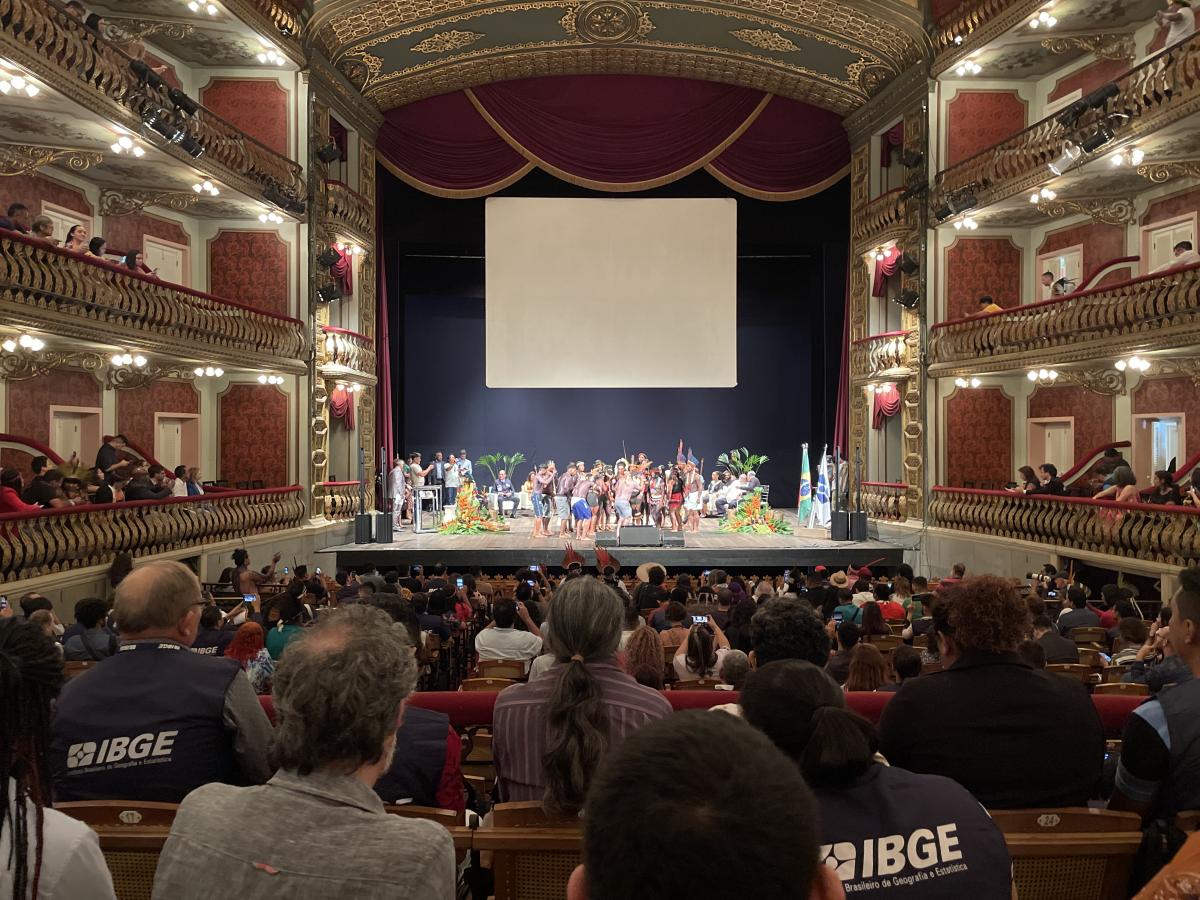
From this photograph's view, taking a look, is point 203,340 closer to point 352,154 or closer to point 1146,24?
point 352,154

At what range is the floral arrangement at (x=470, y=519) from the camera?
20.2 metres

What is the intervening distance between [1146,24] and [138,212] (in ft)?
48.3

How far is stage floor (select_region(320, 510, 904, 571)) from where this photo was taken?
667 inches

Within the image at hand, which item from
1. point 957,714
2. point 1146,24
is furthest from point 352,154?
point 957,714

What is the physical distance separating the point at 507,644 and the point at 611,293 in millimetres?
16037

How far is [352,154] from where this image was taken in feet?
67.0

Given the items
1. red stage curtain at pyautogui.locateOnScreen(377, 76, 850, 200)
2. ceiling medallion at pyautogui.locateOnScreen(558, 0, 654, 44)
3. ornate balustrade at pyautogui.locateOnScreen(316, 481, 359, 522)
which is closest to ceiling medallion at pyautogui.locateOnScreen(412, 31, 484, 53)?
red stage curtain at pyautogui.locateOnScreen(377, 76, 850, 200)

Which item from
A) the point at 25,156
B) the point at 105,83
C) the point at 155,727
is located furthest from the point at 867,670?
the point at 25,156

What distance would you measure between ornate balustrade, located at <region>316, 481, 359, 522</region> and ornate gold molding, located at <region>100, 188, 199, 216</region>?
5.07 m

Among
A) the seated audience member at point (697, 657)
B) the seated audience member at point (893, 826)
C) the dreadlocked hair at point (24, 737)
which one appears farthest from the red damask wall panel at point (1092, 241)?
the dreadlocked hair at point (24, 737)

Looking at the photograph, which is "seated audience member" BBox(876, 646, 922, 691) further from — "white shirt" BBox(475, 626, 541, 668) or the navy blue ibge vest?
the navy blue ibge vest

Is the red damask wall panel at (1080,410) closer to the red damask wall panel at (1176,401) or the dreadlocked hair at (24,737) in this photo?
the red damask wall panel at (1176,401)

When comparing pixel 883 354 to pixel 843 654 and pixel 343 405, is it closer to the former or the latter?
pixel 343 405

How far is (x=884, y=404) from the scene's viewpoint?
20.2m
